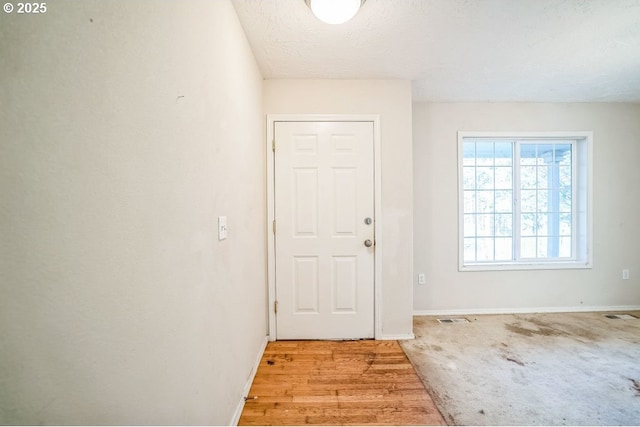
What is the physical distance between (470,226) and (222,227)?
9.48 feet


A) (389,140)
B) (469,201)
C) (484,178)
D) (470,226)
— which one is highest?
(389,140)

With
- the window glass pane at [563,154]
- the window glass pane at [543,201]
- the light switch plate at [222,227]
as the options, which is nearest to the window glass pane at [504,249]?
the window glass pane at [543,201]

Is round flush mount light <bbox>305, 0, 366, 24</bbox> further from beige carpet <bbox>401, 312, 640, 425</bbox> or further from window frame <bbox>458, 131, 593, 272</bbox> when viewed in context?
beige carpet <bbox>401, 312, 640, 425</bbox>

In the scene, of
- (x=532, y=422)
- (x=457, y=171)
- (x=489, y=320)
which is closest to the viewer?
(x=532, y=422)

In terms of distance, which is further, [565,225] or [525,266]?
[565,225]

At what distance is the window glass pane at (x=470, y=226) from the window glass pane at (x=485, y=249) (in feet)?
0.42

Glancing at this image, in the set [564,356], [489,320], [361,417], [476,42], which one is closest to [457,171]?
[476,42]

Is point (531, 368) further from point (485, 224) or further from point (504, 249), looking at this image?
point (485, 224)

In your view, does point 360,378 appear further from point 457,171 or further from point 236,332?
point 457,171

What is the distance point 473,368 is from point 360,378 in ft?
Answer: 2.98

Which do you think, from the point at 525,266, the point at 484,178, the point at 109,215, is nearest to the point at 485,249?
the point at 525,266

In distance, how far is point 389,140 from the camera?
2.21m

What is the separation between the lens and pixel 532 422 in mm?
1344

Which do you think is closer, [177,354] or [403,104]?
[177,354]
